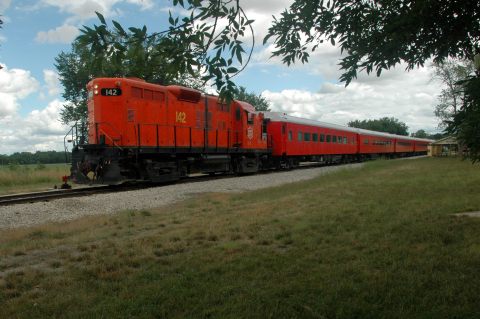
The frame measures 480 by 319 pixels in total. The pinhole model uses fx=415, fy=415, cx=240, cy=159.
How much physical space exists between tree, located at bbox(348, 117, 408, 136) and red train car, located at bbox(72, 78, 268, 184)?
426 ft

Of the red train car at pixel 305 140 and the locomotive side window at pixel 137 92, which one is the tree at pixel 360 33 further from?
the red train car at pixel 305 140

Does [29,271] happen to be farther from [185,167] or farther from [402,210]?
[185,167]

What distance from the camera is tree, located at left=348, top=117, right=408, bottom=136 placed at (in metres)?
144

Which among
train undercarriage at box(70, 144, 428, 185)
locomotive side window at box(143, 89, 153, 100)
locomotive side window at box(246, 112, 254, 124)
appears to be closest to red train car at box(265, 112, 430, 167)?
train undercarriage at box(70, 144, 428, 185)

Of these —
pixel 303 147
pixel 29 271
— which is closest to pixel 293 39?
pixel 29 271

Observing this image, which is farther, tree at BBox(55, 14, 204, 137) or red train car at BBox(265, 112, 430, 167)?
red train car at BBox(265, 112, 430, 167)

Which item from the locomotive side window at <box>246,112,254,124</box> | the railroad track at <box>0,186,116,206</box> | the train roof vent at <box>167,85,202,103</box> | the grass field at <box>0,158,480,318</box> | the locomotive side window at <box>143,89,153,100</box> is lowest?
the grass field at <box>0,158,480,318</box>

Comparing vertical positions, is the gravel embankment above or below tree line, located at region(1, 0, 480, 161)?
below

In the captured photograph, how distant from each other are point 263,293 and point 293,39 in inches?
132

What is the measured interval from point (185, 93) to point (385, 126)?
138376 millimetres

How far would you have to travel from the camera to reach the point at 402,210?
30.4ft

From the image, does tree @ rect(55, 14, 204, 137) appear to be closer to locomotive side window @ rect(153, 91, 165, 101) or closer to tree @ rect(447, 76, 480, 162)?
tree @ rect(447, 76, 480, 162)

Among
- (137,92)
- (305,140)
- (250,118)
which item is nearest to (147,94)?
(137,92)

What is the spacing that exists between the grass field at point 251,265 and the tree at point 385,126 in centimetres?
14130
